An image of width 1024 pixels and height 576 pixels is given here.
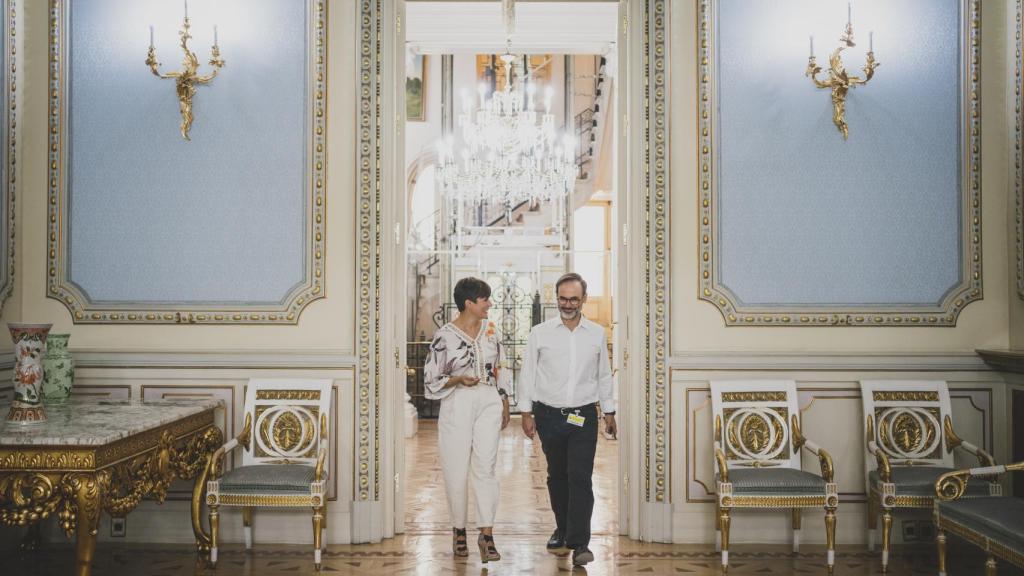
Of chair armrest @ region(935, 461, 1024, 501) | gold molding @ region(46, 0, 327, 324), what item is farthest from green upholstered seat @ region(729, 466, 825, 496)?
gold molding @ region(46, 0, 327, 324)

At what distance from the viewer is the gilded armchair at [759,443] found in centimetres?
400

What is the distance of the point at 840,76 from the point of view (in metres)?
4.49

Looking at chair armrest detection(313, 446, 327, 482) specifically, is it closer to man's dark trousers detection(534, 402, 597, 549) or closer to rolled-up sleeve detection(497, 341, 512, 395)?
rolled-up sleeve detection(497, 341, 512, 395)

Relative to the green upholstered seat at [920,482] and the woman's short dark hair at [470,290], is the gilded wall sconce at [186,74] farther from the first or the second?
the green upholstered seat at [920,482]

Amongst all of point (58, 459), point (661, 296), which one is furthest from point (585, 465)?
point (58, 459)

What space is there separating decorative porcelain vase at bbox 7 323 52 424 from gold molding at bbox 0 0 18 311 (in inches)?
49.4

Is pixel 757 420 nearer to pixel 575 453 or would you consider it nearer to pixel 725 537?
pixel 725 537

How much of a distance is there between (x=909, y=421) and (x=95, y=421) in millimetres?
4168

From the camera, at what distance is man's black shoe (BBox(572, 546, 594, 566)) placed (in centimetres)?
405

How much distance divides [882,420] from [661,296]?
1401 mm

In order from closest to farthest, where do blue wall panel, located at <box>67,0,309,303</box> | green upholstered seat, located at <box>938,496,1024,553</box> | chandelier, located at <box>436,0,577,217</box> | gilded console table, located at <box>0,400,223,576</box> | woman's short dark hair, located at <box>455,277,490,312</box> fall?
1. gilded console table, located at <box>0,400,223,576</box>
2. green upholstered seat, located at <box>938,496,1024,553</box>
3. woman's short dark hair, located at <box>455,277,490,312</box>
4. blue wall panel, located at <box>67,0,309,303</box>
5. chandelier, located at <box>436,0,577,217</box>

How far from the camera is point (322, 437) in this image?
4.25 metres

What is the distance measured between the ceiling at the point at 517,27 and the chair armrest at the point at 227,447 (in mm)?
3551

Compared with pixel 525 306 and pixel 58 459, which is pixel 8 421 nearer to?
pixel 58 459
